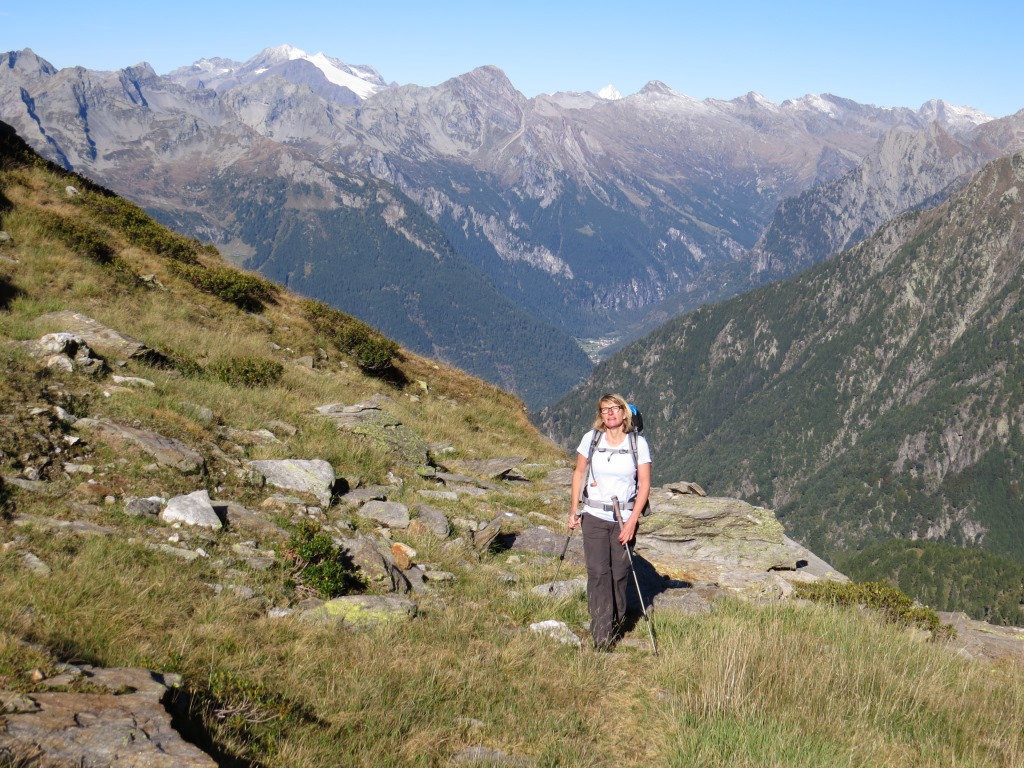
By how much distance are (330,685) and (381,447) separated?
9.73m

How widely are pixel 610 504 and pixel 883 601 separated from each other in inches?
258

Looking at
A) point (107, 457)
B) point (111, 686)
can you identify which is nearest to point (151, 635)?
point (111, 686)

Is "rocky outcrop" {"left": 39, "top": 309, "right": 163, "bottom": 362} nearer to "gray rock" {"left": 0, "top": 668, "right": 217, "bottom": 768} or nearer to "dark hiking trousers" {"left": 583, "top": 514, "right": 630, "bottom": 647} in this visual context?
"dark hiking trousers" {"left": 583, "top": 514, "right": 630, "bottom": 647}

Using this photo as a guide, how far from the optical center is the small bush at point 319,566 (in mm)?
9203

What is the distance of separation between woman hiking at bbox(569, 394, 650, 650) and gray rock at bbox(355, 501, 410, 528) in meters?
3.85

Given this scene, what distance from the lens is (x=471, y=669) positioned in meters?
7.67

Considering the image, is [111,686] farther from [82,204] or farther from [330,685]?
[82,204]

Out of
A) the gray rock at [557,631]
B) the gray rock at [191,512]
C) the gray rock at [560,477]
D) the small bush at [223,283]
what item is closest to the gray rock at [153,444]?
the gray rock at [191,512]

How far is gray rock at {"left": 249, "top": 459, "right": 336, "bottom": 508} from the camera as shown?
1250cm

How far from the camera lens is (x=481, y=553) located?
41.2 ft

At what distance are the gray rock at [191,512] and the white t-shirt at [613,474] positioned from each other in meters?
5.13

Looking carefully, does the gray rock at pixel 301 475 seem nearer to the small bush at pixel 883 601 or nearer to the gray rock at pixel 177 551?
the gray rock at pixel 177 551

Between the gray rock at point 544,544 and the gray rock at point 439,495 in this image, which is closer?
the gray rock at point 544,544

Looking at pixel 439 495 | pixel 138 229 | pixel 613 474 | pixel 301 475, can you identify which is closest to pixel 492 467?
pixel 439 495
